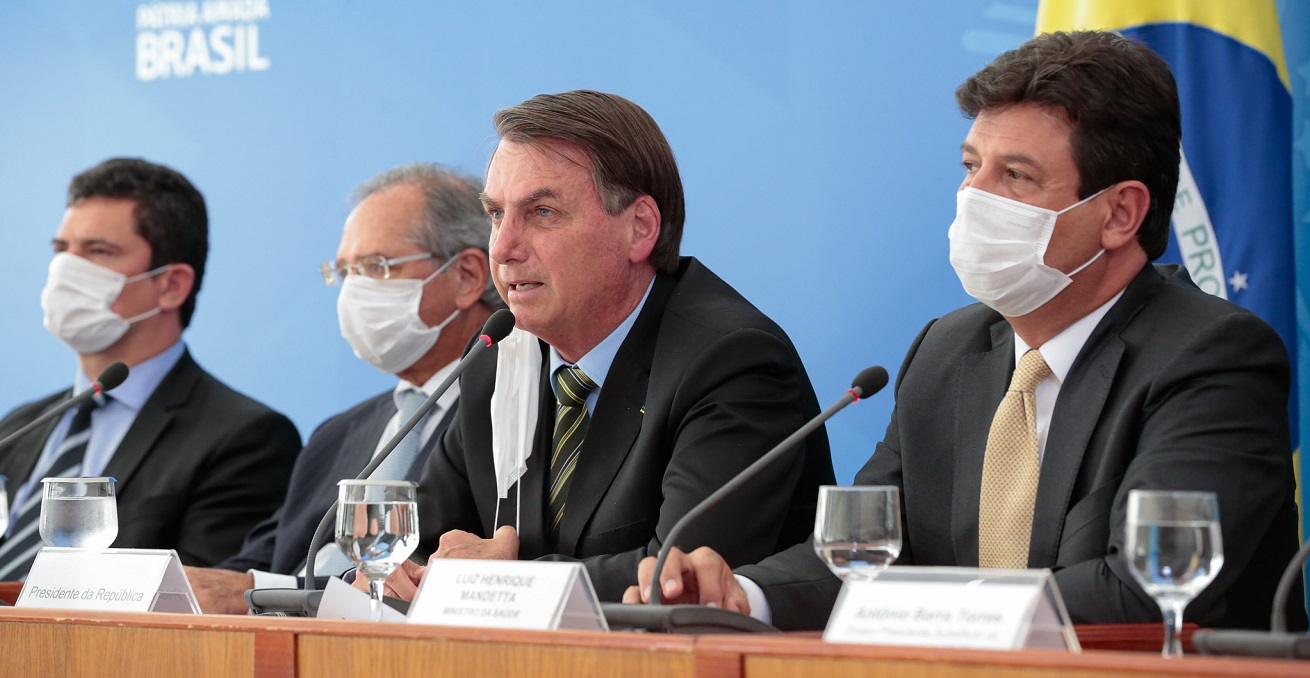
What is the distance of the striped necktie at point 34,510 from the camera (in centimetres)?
371

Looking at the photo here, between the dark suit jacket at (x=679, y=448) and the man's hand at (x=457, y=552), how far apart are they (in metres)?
0.10

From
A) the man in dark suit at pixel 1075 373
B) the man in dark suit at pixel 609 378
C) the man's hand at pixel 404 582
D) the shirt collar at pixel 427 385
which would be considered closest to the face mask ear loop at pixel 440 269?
the shirt collar at pixel 427 385

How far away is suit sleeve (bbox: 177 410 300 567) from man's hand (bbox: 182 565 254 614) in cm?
74

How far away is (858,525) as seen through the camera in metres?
1.58

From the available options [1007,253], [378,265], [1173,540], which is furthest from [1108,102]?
[378,265]

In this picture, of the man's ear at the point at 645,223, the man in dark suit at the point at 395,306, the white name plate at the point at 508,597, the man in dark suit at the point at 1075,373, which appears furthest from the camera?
the man in dark suit at the point at 395,306

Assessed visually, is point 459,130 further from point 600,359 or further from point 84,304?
point 600,359

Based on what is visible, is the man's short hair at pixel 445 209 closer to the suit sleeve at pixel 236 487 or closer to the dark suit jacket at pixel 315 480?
the dark suit jacket at pixel 315 480

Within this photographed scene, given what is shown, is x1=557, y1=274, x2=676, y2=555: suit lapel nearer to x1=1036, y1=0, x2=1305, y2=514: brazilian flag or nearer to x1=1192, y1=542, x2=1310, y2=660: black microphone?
x1=1036, y1=0, x2=1305, y2=514: brazilian flag

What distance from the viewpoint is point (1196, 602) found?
1.95 m

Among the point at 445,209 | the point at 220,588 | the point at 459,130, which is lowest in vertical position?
the point at 220,588

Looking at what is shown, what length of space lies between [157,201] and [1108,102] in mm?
2868

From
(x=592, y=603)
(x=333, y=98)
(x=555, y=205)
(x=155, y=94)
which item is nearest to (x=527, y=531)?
(x=555, y=205)

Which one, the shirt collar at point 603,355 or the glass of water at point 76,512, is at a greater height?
the shirt collar at point 603,355
